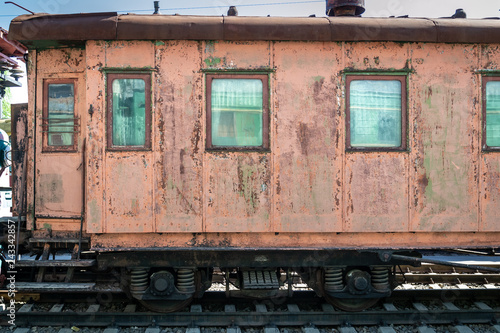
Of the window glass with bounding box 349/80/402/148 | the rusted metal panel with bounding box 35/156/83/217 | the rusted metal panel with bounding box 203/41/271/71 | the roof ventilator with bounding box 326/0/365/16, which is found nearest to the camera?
the rusted metal panel with bounding box 203/41/271/71

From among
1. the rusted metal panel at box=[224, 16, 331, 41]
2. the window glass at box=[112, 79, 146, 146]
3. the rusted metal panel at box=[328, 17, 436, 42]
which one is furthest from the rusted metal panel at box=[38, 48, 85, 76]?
the rusted metal panel at box=[328, 17, 436, 42]

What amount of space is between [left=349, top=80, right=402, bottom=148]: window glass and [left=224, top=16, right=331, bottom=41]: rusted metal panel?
2.55ft

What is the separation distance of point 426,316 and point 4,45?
13542mm

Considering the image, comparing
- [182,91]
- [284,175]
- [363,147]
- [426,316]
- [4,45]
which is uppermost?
[4,45]

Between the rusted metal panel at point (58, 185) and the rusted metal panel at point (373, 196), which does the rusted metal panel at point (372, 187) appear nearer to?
the rusted metal panel at point (373, 196)

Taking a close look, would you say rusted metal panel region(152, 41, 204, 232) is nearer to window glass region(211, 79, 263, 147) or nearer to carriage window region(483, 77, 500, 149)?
window glass region(211, 79, 263, 147)

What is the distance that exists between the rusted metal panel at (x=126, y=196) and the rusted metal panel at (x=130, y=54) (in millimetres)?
1115

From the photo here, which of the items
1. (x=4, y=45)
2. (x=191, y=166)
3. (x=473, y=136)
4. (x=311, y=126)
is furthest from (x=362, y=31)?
(x=4, y=45)

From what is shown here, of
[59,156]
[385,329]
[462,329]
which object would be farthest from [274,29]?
[462,329]

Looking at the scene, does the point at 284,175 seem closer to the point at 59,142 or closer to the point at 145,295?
the point at 145,295

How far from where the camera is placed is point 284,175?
4711 millimetres

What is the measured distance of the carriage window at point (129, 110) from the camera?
15.5 ft

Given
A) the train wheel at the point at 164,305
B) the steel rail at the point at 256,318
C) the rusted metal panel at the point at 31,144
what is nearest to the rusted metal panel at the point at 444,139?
the steel rail at the point at 256,318

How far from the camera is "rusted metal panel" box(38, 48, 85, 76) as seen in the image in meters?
5.04
